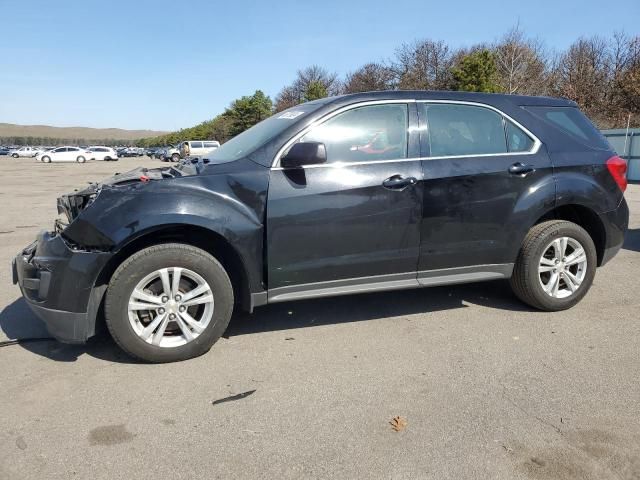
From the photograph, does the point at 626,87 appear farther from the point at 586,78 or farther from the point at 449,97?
the point at 449,97

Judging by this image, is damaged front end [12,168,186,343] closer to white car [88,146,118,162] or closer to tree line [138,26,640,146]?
tree line [138,26,640,146]

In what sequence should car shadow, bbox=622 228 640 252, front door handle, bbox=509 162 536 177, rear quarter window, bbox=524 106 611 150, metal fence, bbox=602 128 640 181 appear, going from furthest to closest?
1. metal fence, bbox=602 128 640 181
2. car shadow, bbox=622 228 640 252
3. rear quarter window, bbox=524 106 611 150
4. front door handle, bbox=509 162 536 177

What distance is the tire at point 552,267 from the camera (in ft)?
14.2

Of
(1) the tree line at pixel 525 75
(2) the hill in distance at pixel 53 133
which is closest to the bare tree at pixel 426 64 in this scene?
(1) the tree line at pixel 525 75

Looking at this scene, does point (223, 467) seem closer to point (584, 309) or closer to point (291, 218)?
point (291, 218)

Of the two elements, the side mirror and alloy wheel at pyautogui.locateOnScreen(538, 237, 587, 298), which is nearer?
the side mirror

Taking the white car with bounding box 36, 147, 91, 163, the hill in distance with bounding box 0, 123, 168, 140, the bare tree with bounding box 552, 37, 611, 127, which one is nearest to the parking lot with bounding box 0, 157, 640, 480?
the bare tree with bounding box 552, 37, 611, 127

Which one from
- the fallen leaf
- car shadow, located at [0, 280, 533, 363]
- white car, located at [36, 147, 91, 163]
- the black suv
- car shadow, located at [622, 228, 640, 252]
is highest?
white car, located at [36, 147, 91, 163]

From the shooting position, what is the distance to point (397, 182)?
3820mm

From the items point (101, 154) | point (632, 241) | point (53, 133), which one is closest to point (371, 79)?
point (101, 154)

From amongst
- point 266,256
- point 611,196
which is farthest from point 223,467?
point 611,196

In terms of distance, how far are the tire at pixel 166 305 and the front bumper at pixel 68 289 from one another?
0.12 metres

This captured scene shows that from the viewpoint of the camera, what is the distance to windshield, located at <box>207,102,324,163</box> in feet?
12.7

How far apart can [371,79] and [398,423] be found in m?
47.2
